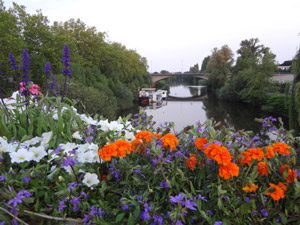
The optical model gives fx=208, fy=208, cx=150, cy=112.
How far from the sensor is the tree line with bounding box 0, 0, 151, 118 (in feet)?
40.8

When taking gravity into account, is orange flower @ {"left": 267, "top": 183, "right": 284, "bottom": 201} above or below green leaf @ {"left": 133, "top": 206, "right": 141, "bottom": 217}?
above

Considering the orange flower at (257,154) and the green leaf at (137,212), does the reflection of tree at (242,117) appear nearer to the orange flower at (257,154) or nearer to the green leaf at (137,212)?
the orange flower at (257,154)

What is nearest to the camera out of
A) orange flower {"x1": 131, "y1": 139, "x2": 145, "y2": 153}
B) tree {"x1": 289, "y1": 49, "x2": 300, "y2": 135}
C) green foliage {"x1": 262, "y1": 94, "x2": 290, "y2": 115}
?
orange flower {"x1": 131, "y1": 139, "x2": 145, "y2": 153}

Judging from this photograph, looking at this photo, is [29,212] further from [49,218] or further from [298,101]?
[298,101]

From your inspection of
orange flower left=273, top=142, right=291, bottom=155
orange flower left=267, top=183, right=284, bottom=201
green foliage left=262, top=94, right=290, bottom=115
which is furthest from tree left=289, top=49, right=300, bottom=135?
green foliage left=262, top=94, right=290, bottom=115

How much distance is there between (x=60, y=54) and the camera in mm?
16141

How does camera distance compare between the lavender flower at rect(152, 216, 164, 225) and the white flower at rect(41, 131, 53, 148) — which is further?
the white flower at rect(41, 131, 53, 148)

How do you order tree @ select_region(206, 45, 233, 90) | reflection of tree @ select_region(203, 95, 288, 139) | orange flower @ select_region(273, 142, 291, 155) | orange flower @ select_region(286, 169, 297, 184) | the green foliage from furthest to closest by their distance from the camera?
tree @ select_region(206, 45, 233, 90), the green foliage, reflection of tree @ select_region(203, 95, 288, 139), orange flower @ select_region(273, 142, 291, 155), orange flower @ select_region(286, 169, 297, 184)

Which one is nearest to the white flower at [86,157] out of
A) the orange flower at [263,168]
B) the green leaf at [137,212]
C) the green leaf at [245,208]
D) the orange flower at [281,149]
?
the green leaf at [137,212]

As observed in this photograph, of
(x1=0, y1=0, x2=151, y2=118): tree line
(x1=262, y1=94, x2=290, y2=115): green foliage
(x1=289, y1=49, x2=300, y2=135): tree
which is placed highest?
(x1=0, y1=0, x2=151, y2=118): tree line

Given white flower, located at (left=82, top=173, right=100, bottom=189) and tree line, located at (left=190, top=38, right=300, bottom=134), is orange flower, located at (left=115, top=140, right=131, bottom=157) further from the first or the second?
tree line, located at (left=190, top=38, right=300, bottom=134)

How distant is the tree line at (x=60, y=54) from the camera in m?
12.4

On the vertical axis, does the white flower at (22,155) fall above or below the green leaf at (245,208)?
above

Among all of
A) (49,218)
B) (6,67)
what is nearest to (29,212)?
(49,218)
